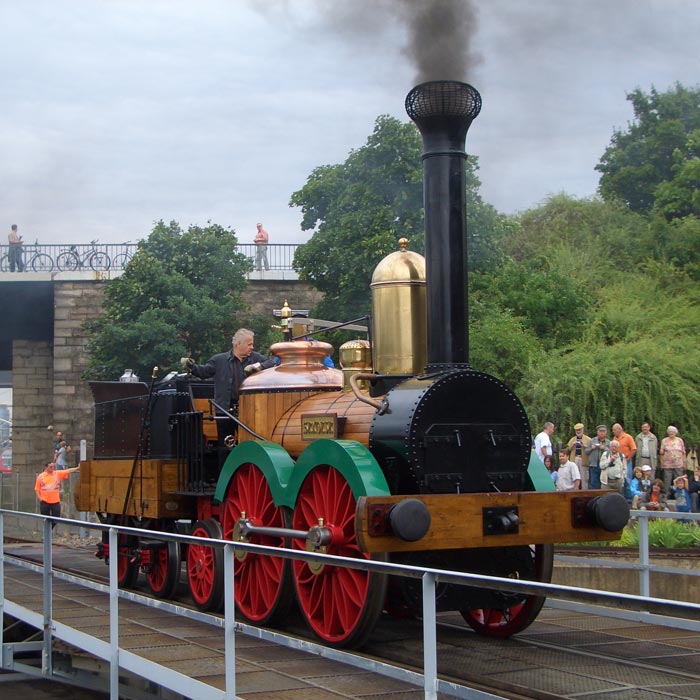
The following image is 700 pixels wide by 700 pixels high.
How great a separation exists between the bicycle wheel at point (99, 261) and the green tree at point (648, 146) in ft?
63.2

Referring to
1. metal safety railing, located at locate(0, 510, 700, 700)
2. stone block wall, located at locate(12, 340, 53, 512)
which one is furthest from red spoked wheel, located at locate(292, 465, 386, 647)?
stone block wall, located at locate(12, 340, 53, 512)

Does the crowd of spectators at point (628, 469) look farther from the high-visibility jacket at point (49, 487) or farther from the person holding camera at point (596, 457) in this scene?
the high-visibility jacket at point (49, 487)

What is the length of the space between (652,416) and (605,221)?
731 inches

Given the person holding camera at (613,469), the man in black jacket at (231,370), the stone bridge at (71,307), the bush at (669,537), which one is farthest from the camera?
the stone bridge at (71,307)

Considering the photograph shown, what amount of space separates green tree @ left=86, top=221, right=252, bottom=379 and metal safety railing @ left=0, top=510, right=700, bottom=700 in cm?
1704

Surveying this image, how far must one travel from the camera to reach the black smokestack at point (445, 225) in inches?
271

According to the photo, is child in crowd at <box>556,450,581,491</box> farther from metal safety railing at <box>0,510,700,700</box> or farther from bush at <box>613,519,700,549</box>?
metal safety railing at <box>0,510,700,700</box>

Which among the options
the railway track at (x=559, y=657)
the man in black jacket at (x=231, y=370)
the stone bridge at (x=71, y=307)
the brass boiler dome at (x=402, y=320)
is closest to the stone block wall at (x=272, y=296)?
the stone bridge at (x=71, y=307)

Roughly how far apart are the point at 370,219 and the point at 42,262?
42.9 feet

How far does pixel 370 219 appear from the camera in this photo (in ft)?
74.3

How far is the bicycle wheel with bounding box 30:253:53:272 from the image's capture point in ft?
104

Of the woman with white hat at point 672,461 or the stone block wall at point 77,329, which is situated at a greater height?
the stone block wall at point 77,329

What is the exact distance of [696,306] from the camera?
78.4 feet

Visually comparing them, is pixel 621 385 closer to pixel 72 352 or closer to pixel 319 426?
pixel 319 426
